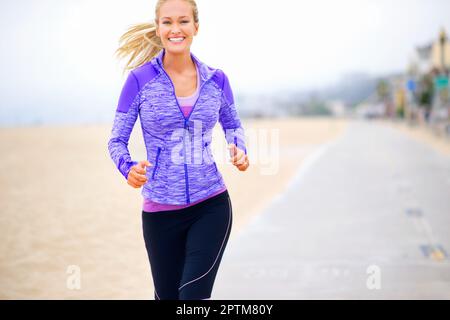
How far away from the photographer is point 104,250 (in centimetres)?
837

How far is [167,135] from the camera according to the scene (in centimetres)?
307

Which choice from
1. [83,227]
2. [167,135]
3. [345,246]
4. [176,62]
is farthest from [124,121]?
[83,227]

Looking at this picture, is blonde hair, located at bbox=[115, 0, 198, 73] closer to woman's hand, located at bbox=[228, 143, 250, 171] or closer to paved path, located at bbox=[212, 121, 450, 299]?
woman's hand, located at bbox=[228, 143, 250, 171]

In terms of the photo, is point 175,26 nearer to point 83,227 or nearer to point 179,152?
point 179,152

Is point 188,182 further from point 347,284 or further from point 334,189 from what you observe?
point 334,189

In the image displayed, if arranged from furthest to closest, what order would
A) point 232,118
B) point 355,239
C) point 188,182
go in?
point 355,239 → point 232,118 → point 188,182

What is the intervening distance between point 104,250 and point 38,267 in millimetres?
1024

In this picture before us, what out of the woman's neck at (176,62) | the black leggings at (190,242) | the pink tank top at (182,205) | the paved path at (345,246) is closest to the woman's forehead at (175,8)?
the woman's neck at (176,62)

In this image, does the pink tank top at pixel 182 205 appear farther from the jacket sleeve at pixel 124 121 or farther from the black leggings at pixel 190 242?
the jacket sleeve at pixel 124 121

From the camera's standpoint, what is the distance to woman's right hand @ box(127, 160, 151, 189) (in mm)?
2910

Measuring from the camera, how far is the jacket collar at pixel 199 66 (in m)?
3.13

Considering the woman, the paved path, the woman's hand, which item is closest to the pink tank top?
the woman

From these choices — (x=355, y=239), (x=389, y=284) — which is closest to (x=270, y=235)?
(x=355, y=239)

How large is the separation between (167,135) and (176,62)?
34 cm
